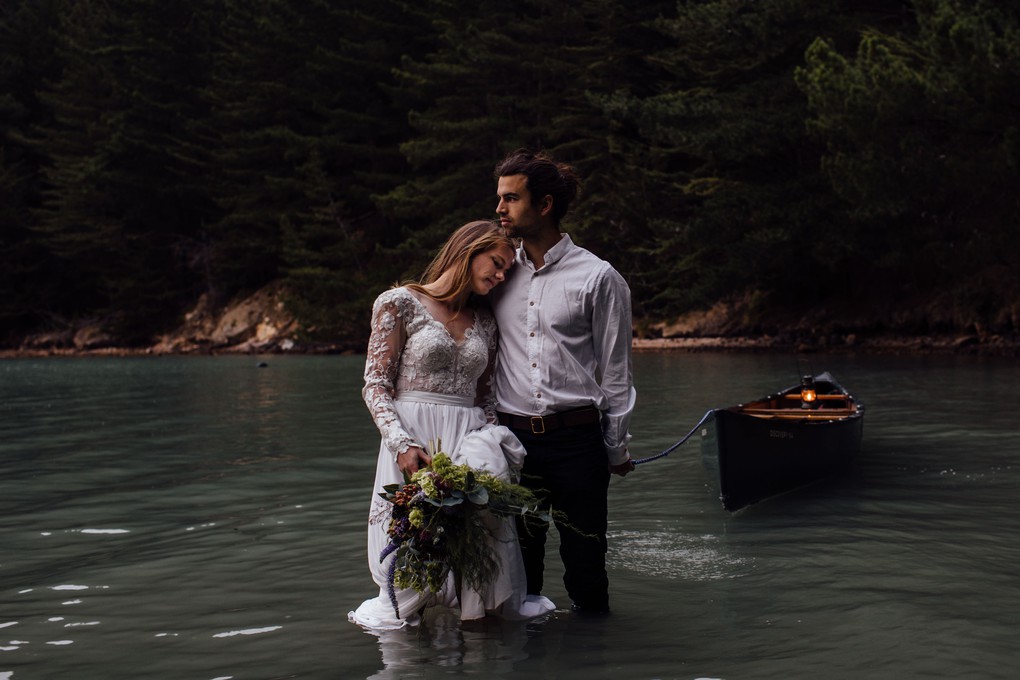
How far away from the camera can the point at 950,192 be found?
25531 millimetres

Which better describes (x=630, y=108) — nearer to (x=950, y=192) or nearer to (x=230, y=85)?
(x=950, y=192)

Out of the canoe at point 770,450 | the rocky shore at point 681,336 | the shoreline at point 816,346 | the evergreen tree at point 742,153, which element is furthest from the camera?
the rocky shore at point 681,336

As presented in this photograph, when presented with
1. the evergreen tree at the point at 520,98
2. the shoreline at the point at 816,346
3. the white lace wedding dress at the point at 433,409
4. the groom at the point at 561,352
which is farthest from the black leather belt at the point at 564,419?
Result: the evergreen tree at the point at 520,98

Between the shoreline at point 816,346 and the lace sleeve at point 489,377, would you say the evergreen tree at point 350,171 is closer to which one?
the shoreline at point 816,346

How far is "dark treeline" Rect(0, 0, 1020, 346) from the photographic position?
24.3 meters

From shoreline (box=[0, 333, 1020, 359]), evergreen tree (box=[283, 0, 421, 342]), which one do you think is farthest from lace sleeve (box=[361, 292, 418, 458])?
evergreen tree (box=[283, 0, 421, 342])

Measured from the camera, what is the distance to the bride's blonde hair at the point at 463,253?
440 cm

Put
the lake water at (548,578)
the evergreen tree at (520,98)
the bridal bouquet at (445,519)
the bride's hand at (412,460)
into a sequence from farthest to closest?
1. the evergreen tree at (520,98)
2. the lake water at (548,578)
3. the bride's hand at (412,460)
4. the bridal bouquet at (445,519)

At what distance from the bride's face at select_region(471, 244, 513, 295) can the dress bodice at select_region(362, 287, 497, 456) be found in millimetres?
173

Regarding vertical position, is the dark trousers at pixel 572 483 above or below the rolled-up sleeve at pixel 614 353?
below

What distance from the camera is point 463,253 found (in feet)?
14.5

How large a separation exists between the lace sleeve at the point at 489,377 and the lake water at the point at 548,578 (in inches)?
37.3

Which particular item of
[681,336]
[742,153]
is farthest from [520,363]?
[681,336]

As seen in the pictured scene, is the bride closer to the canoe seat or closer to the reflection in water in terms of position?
the reflection in water
